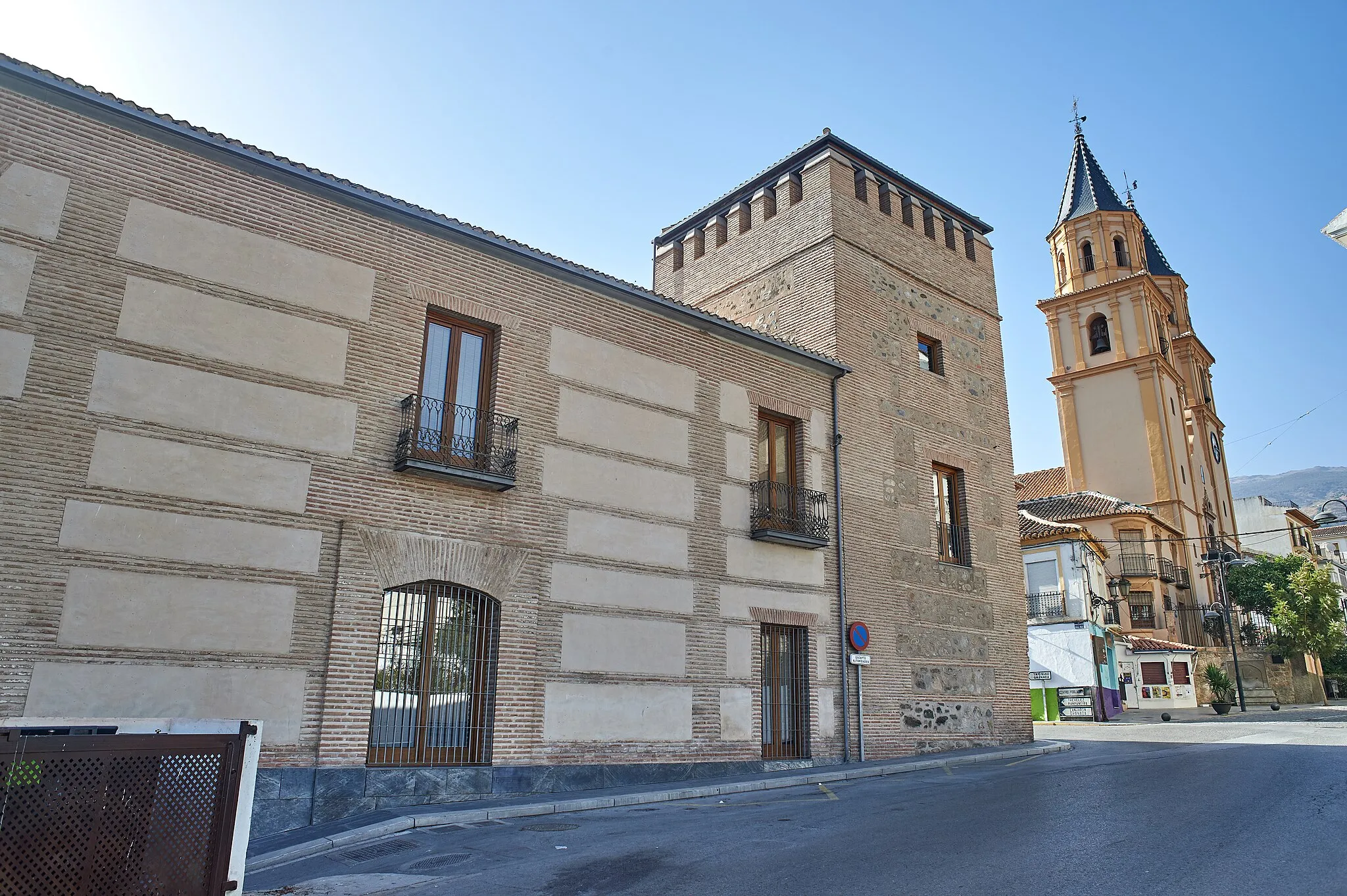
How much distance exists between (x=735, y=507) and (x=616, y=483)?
2.16 metres

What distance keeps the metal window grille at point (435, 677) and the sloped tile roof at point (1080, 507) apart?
32.3 meters

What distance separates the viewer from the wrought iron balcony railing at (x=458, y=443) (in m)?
9.91

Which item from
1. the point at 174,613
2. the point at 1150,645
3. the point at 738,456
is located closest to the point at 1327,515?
the point at 738,456

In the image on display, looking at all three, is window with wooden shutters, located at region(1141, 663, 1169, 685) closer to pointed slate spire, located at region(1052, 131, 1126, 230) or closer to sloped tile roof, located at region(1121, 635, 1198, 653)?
sloped tile roof, located at region(1121, 635, 1198, 653)

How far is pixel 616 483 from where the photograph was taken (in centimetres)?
1165

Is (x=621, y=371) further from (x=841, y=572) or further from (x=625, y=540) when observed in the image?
(x=841, y=572)

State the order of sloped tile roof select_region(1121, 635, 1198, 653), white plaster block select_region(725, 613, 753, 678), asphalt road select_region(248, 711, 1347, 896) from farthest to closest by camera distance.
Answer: sloped tile roof select_region(1121, 635, 1198, 653)
white plaster block select_region(725, 613, 753, 678)
asphalt road select_region(248, 711, 1347, 896)

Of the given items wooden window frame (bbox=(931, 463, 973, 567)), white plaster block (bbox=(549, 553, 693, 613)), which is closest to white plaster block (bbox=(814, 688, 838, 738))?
white plaster block (bbox=(549, 553, 693, 613))

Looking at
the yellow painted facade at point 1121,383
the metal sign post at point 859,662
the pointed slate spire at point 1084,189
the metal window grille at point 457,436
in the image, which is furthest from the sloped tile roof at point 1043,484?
the metal window grille at point 457,436

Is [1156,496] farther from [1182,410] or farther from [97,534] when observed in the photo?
[97,534]

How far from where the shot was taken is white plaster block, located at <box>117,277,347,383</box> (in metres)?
8.67

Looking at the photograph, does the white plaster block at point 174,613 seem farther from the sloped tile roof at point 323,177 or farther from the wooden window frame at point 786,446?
the wooden window frame at point 786,446

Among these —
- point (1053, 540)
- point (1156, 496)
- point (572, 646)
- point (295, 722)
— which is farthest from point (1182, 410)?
point (295, 722)

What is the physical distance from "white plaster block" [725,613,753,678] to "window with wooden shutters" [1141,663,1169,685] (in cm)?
2784
